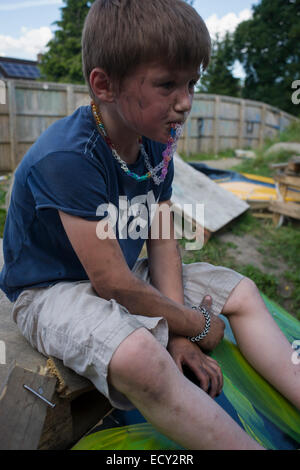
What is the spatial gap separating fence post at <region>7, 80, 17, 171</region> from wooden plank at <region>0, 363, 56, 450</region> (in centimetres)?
856

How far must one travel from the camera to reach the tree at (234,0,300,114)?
18.7 meters

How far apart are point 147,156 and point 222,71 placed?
20846mm

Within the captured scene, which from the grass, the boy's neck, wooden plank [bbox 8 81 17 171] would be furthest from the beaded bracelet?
wooden plank [bbox 8 81 17 171]

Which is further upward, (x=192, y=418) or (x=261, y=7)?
(x=261, y=7)

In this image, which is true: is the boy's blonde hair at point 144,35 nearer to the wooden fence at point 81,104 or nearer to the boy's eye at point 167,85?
the boy's eye at point 167,85

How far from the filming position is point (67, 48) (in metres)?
15.2

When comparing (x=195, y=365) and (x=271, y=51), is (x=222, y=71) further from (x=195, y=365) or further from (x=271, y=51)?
(x=195, y=365)

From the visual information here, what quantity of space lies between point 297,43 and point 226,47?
3716mm

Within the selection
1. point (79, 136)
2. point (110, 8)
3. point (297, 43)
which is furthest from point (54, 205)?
point (297, 43)

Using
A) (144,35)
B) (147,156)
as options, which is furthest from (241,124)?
(144,35)

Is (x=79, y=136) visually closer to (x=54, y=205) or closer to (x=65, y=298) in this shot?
(x=54, y=205)

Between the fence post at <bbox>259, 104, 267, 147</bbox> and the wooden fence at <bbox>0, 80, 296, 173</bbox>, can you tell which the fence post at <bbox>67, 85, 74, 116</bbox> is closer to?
the wooden fence at <bbox>0, 80, 296, 173</bbox>

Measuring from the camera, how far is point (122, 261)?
1.20 m

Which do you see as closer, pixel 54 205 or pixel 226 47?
pixel 54 205
